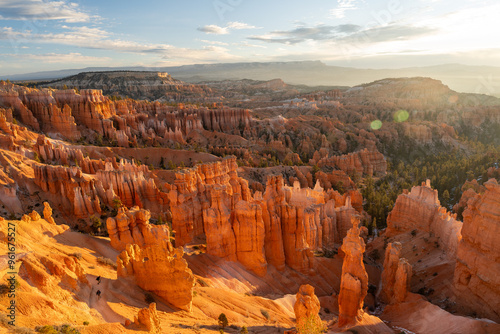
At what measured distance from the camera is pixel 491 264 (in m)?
17.8

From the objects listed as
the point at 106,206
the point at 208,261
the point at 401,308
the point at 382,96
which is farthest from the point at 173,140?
the point at 382,96

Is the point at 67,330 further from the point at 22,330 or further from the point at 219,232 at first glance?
the point at 219,232

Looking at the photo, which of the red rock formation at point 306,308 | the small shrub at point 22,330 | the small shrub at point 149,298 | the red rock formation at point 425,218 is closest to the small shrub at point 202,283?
the small shrub at point 149,298

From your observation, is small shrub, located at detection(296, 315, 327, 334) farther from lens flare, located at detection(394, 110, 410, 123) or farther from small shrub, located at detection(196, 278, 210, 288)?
lens flare, located at detection(394, 110, 410, 123)

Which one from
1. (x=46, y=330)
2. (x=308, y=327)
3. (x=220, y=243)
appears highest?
(x=46, y=330)

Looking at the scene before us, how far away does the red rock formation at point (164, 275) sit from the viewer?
45.0 feet

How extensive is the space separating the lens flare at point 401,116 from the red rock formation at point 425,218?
274ft

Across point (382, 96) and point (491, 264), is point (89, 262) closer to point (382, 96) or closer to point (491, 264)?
point (491, 264)

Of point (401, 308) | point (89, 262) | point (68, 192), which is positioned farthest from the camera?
point (68, 192)

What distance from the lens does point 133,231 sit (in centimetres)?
1972

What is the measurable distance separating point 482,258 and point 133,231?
1950cm

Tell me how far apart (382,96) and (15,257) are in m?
156

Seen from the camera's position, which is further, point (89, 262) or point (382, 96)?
point (382, 96)

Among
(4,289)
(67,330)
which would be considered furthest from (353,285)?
(4,289)
